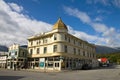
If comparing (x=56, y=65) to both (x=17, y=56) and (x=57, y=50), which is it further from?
(x=17, y=56)

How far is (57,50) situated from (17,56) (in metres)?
15.2

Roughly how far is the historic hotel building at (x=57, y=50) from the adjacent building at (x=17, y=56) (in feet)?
6.00

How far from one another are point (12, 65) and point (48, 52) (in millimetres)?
14883

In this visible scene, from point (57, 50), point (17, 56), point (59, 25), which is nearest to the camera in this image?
Result: point (57, 50)

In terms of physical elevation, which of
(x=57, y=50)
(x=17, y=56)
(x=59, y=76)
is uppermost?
(x=57, y=50)

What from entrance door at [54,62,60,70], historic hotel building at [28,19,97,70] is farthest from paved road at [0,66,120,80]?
historic hotel building at [28,19,97,70]

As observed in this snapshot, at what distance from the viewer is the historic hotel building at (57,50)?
47125 millimetres

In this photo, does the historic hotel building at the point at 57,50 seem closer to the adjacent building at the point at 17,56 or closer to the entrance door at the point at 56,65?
the entrance door at the point at 56,65

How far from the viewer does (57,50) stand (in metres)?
46.9

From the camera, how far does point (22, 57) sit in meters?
56.8

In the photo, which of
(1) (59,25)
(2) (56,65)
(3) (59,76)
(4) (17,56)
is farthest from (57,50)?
(3) (59,76)

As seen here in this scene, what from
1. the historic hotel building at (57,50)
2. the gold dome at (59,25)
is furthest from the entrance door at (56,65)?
the gold dome at (59,25)

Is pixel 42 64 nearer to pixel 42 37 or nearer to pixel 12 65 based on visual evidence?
pixel 42 37

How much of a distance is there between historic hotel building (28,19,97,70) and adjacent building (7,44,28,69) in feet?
6.00
